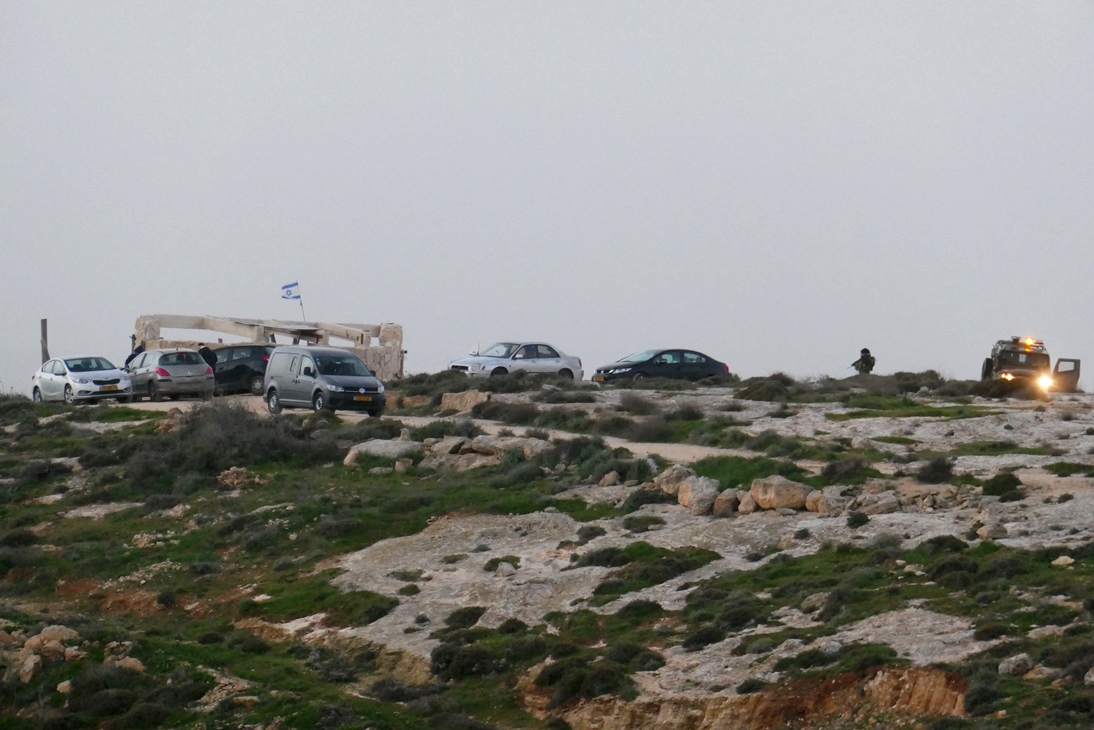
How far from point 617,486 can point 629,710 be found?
38.7 ft

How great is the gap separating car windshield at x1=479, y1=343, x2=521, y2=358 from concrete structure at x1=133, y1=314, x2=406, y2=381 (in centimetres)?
559

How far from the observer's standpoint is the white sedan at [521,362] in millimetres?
48031

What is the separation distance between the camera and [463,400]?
3975 centimetres

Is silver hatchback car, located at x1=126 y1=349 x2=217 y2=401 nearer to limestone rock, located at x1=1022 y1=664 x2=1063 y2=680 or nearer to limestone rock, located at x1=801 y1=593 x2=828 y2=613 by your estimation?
limestone rock, located at x1=801 y1=593 x2=828 y2=613

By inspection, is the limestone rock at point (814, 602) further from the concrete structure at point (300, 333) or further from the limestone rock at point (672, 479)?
the concrete structure at point (300, 333)

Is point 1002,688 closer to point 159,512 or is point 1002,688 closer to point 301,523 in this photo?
point 301,523

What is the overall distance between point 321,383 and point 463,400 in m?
Answer: 4.83

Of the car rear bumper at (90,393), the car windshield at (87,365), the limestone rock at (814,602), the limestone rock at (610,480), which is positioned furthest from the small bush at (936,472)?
the car windshield at (87,365)

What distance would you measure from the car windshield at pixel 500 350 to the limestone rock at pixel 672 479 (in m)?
23.6

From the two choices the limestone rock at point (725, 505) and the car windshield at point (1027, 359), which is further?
the car windshield at point (1027, 359)

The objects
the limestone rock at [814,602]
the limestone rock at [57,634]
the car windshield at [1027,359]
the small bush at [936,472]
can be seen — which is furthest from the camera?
the car windshield at [1027,359]

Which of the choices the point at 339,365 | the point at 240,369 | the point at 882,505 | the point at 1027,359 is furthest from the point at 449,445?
the point at 1027,359

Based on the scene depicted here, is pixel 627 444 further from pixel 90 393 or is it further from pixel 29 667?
pixel 90 393

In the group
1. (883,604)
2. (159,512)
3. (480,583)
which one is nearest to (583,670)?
(883,604)
